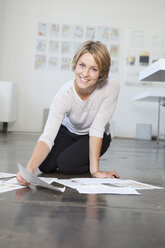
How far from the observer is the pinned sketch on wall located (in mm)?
6137

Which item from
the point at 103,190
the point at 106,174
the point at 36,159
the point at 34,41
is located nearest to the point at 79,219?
the point at 103,190

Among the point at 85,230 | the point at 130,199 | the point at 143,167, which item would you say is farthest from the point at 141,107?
the point at 85,230

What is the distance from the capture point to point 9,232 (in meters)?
0.91

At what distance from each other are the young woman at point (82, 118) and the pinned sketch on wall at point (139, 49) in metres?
4.19

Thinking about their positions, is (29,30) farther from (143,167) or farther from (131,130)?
(143,167)

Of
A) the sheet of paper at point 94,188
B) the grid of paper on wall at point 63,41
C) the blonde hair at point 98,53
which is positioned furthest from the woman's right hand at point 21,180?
the grid of paper on wall at point 63,41

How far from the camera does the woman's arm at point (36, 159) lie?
149 cm

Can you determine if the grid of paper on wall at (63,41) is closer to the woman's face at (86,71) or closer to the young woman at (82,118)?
the young woman at (82,118)

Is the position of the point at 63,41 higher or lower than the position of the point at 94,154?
higher

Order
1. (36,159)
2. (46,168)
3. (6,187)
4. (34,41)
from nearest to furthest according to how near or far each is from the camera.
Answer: (6,187)
(36,159)
(46,168)
(34,41)

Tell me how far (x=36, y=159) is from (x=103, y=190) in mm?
348

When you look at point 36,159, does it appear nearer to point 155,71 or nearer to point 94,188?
point 94,188

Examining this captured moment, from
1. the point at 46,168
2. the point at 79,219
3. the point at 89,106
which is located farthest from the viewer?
the point at 46,168

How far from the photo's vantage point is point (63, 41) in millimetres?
6180
